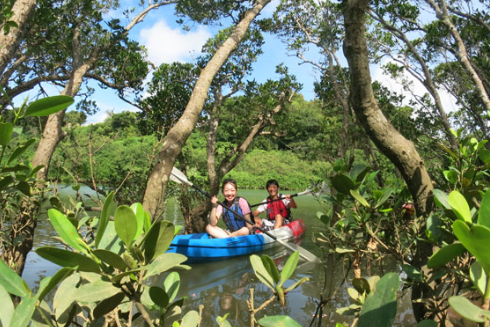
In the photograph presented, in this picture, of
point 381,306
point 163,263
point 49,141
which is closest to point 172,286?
point 163,263

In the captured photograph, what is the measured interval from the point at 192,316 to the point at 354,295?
57 cm

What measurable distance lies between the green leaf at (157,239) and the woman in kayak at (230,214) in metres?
5.53

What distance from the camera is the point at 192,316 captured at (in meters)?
0.77

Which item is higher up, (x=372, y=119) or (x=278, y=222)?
(x=372, y=119)

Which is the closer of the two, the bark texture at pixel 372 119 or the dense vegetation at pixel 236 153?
the dense vegetation at pixel 236 153

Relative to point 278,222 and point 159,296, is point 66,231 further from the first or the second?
point 278,222

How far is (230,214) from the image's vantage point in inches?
268

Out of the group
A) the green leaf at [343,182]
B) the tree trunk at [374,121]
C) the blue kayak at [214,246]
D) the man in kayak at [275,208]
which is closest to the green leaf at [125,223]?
the green leaf at [343,182]

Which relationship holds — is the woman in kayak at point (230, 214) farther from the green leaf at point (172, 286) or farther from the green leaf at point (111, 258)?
the green leaf at point (111, 258)

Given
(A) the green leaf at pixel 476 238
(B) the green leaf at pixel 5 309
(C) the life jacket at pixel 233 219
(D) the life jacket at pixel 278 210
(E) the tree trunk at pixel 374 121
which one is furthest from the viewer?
(D) the life jacket at pixel 278 210

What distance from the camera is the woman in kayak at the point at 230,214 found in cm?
630

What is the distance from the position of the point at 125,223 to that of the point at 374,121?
1.21m

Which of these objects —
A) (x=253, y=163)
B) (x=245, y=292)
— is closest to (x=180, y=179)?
(x=245, y=292)

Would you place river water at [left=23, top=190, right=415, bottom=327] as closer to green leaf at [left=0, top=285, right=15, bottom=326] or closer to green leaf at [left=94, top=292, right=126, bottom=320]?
green leaf at [left=94, top=292, right=126, bottom=320]
